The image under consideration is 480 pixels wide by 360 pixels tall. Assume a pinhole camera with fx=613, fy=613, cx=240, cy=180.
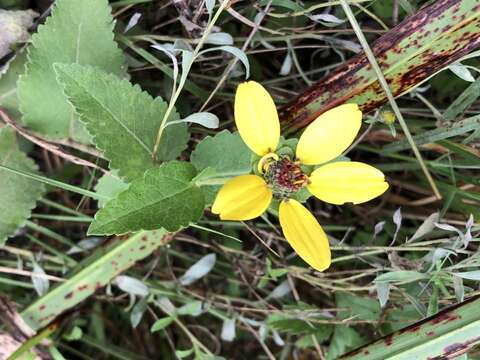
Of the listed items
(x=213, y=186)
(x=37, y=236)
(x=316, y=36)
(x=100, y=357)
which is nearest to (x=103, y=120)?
(x=213, y=186)

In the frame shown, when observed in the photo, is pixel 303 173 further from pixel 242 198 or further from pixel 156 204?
pixel 156 204

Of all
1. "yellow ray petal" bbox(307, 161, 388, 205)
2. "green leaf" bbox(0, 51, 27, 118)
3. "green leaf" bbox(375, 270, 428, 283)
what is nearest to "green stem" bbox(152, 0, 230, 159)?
"yellow ray petal" bbox(307, 161, 388, 205)

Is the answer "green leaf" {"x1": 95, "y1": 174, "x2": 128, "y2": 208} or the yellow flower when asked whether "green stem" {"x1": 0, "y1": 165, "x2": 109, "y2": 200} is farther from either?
the yellow flower

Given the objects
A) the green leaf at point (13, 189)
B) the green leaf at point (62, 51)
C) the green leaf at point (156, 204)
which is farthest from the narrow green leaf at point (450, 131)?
the green leaf at point (13, 189)

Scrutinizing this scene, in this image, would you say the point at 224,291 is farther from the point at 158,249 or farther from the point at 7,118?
the point at 7,118

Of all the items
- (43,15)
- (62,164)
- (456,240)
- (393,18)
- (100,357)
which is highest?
(43,15)

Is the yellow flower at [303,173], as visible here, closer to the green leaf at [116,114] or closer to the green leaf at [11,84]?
the green leaf at [116,114]

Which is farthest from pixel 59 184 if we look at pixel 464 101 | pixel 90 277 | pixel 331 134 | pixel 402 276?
pixel 464 101
